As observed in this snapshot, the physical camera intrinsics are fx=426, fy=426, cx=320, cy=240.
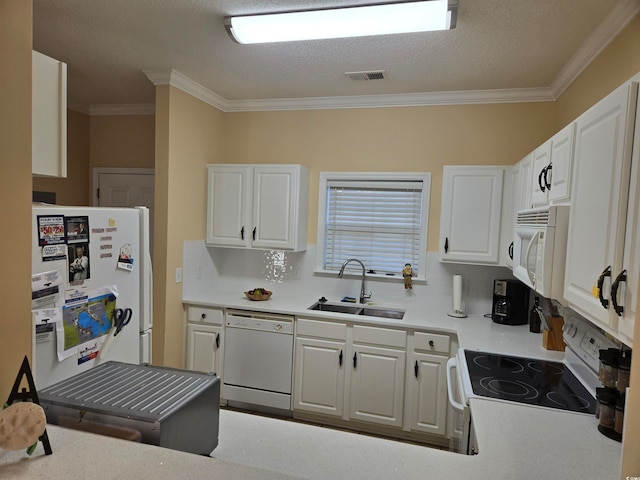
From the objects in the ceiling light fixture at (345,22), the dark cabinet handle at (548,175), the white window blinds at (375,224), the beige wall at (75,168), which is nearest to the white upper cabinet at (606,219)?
the dark cabinet handle at (548,175)

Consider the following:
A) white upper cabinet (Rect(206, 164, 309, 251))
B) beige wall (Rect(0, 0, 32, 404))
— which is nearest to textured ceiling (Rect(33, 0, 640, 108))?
white upper cabinet (Rect(206, 164, 309, 251))

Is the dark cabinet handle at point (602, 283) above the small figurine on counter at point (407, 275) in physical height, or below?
above

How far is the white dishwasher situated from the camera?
3.32 metres

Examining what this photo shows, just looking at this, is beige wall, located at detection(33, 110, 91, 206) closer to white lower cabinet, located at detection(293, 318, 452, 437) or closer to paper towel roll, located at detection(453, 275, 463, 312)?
white lower cabinet, located at detection(293, 318, 452, 437)

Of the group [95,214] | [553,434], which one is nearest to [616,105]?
[553,434]

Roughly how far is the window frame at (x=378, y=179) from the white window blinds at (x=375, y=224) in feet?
0.10

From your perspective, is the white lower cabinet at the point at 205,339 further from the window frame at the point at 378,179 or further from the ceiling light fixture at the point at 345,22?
the ceiling light fixture at the point at 345,22

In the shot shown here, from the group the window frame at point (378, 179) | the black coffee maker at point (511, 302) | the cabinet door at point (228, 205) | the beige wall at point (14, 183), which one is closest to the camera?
the beige wall at point (14, 183)

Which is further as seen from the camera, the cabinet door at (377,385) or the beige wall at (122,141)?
the beige wall at (122,141)

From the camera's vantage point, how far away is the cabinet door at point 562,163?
1.74 m

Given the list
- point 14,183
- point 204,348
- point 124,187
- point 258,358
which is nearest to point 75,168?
point 124,187

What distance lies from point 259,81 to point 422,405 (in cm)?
271

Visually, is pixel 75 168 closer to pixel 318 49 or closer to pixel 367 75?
pixel 318 49

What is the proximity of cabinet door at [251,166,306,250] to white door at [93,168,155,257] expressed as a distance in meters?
1.24
